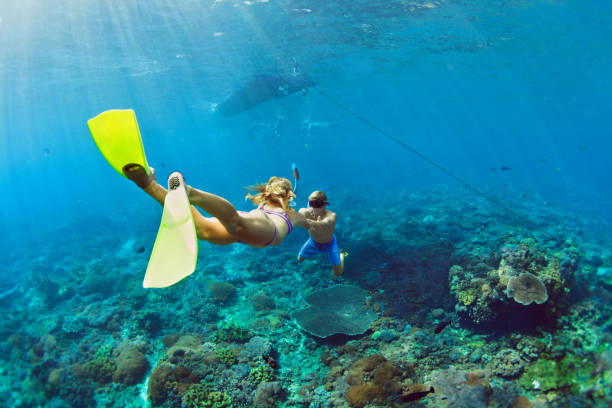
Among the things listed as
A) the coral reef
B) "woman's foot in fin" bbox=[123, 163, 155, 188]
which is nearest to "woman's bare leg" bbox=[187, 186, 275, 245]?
"woman's foot in fin" bbox=[123, 163, 155, 188]

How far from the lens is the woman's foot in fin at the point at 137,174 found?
293cm

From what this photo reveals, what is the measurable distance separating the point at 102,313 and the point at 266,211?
9.60 m

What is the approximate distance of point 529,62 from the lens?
28.8m

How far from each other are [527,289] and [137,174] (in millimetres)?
8399

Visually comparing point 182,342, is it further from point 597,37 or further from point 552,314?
point 597,37

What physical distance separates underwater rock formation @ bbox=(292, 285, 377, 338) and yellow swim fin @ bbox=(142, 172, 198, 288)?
6.47 m

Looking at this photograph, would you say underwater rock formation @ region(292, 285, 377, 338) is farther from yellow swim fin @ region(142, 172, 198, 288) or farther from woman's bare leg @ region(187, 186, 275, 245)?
yellow swim fin @ region(142, 172, 198, 288)

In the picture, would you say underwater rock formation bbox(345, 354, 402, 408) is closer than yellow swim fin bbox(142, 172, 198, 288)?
No

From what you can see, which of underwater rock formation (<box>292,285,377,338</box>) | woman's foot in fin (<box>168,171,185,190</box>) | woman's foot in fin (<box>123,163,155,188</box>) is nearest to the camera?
woman's foot in fin (<box>168,171,185,190</box>)

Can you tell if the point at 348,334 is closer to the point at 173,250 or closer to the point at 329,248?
the point at 329,248

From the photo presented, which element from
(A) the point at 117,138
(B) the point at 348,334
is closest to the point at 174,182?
(A) the point at 117,138

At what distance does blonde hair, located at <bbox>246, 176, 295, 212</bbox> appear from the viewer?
409 centimetres

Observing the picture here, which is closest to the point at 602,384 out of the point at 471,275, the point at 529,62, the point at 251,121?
the point at 471,275

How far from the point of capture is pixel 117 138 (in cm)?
288
